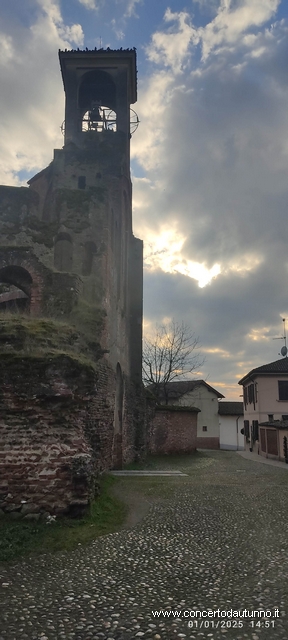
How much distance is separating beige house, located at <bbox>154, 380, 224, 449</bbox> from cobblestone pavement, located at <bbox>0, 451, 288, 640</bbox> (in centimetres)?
Answer: 3288

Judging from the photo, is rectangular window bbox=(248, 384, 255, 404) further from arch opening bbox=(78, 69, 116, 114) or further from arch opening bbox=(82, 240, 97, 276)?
arch opening bbox=(78, 69, 116, 114)

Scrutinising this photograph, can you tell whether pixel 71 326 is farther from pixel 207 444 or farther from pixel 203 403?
pixel 203 403

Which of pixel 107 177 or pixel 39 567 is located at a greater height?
pixel 107 177

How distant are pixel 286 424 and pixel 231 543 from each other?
19057 mm

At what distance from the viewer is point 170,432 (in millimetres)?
24203

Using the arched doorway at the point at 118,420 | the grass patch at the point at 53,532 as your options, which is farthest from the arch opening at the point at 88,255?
the grass patch at the point at 53,532

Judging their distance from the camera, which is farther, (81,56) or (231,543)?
(81,56)

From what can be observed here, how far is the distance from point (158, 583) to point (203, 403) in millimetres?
38390

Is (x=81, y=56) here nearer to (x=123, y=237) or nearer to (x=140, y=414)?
(x=123, y=237)

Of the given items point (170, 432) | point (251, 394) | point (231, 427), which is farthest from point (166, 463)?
point (231, 427)

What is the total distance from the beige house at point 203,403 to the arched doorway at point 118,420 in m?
22.6

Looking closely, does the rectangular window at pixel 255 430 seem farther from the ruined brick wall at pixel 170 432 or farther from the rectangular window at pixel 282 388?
the ruined brick wall at pixel 170 432

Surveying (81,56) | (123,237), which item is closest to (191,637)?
(123,237)

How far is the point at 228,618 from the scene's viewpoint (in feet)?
13.5
